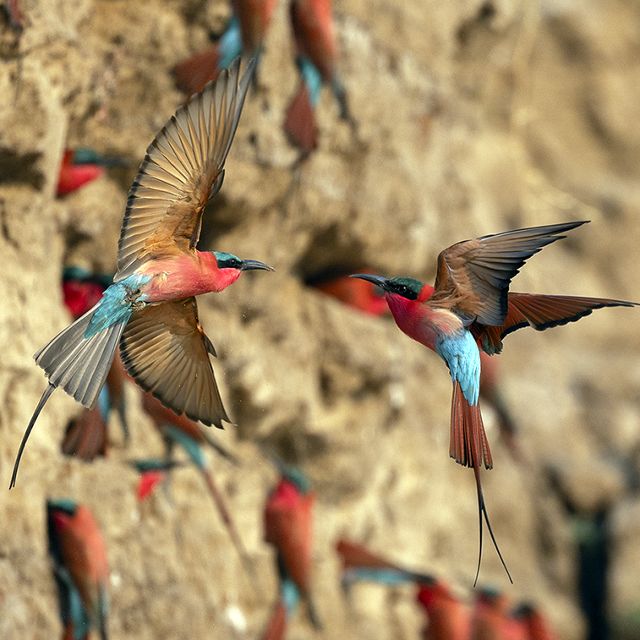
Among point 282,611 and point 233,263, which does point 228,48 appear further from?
point 282,611

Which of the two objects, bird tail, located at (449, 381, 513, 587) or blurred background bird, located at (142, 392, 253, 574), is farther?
blurred background bird, located at (142, 392, 253, 574)

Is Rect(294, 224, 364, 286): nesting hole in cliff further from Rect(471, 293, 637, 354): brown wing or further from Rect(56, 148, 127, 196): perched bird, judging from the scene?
Rect(471, 293, 637, 354): brown wing

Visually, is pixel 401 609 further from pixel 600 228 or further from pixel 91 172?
pixel 600 228

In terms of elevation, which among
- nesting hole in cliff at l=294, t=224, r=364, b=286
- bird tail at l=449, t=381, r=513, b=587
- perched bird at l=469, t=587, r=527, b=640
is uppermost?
nesting hole in cliff at l=294, t=224, r=364, b=286

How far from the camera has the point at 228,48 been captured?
345cm

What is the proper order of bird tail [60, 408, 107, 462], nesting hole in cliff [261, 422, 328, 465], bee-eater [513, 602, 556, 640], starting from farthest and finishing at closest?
1. bee-eater [513, 602, 556, 640]
2. nesting hole in cliff [261, 422, 328, 465]
3. bird tail [60, 408, 107, 462]

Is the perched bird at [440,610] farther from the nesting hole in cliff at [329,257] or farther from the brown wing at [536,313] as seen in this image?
the brown wing at [536,313]

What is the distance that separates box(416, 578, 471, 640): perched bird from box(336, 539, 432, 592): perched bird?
0.04 metres

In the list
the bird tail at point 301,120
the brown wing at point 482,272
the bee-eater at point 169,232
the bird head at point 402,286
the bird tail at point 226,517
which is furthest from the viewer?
the bird tail at point 301,120

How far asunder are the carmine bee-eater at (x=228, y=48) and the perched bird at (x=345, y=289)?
927mm

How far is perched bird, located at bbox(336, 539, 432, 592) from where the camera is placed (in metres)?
4.03

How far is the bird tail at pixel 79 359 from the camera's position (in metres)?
2.25

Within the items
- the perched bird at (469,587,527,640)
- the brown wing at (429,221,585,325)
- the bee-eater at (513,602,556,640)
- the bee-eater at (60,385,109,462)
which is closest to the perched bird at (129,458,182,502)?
the bee-eater at (60,385,109,462)

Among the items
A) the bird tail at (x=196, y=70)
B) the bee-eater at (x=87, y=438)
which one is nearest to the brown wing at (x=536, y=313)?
the bee-eater at (x=87, y=438)
